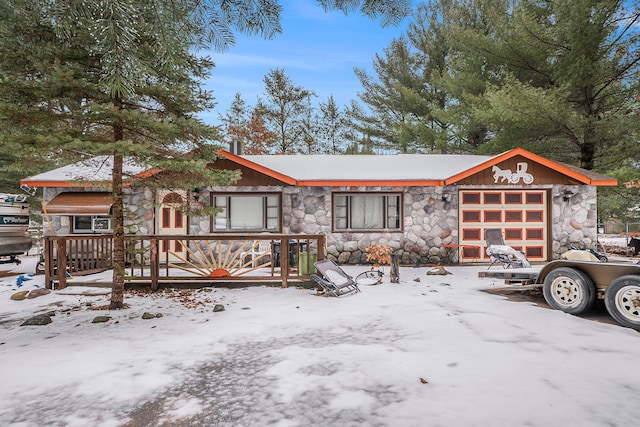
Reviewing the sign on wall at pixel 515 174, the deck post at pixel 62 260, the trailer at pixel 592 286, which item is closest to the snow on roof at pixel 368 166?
the sign on wall at pixel 515 174

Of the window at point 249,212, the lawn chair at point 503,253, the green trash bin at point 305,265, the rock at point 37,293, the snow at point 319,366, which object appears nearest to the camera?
the snow at point 319,366

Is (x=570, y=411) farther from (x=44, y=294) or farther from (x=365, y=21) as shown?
(x=44, y=294)

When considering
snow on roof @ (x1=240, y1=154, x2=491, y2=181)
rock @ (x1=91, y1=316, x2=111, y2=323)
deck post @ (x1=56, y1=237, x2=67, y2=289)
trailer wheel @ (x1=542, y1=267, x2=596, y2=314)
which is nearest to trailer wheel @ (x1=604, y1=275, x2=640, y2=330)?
trailer wheel @ (x1=542, y1=267, x2=596, y2=314)

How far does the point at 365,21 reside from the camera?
12.7 ft

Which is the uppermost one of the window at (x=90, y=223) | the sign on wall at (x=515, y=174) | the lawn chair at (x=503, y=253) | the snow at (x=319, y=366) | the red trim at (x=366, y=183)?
the sign on wall at (x=515, y=174)

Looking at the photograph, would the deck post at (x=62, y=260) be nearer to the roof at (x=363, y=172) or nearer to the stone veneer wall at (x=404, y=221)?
the roof at (x=363, y=172)

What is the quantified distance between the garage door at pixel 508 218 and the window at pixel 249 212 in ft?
19.9

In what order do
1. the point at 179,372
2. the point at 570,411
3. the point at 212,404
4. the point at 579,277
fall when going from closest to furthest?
the point at 570,411
the point at 212,404
the point at 179,372
the point at 579,277

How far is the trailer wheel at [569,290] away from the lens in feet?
17.2

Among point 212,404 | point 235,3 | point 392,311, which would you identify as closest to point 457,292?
point 392,311

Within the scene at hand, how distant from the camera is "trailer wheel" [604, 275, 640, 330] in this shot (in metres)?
4.59

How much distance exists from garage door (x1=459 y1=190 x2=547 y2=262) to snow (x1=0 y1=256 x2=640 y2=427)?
5.42 metres

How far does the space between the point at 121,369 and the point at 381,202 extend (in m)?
9.08

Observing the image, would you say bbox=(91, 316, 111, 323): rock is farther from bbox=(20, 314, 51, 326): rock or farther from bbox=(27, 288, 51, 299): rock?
bbox=(27, 288, 51, 299): rock
